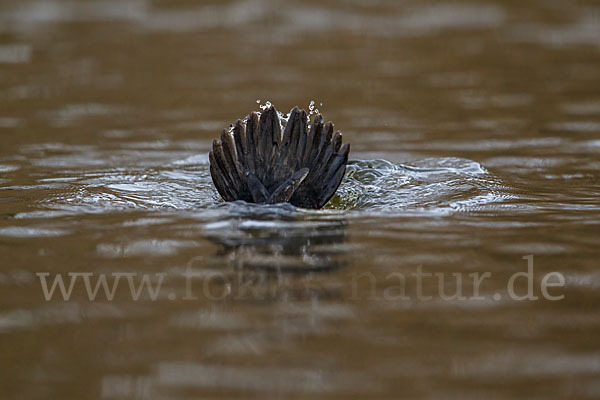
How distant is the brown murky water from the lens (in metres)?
3.10

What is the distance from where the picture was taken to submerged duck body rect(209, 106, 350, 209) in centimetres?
519

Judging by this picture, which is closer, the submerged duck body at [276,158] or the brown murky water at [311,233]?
the brown murky water at [311,233]

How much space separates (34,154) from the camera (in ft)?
23.3

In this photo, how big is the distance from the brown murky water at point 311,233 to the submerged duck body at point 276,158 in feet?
0.53

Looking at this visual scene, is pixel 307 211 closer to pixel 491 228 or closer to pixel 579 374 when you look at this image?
pixel 491 228

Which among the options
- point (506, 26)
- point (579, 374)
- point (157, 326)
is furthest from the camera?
point (506, 26)

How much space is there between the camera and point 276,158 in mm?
5215

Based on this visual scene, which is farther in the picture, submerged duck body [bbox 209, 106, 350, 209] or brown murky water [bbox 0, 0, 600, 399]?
submerged duck body [bbox 209, 106, 350, 209]

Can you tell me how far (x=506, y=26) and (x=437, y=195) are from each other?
7745 mm

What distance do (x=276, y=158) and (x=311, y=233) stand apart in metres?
0.75

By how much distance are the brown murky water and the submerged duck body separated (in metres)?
0.16

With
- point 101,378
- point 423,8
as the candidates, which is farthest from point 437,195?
point 423,8

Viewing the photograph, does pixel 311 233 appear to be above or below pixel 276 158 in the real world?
below

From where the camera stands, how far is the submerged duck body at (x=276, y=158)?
519cm
